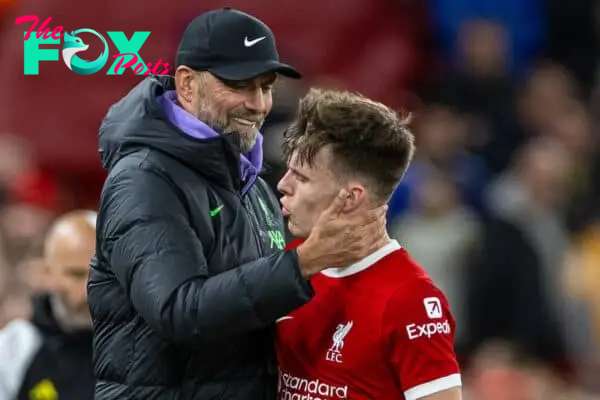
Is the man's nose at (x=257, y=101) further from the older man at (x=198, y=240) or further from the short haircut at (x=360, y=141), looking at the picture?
the short haircut at (x=360, y=141)

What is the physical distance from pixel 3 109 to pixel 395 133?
6379mm

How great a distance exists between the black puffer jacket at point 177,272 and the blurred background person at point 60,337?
50.9 inches

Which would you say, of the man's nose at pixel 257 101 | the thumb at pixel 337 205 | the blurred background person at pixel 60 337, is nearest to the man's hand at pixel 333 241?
the thumb at pixel 337 205

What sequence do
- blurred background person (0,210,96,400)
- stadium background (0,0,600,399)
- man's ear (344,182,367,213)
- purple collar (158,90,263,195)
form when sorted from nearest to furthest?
man's ear (344,182,367,213) → purple collar (158,90,263,195) → blurred background person (0,210,96,400) → stadium background (0,0,600,399)

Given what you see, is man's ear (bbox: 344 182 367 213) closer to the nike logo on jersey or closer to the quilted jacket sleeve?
the quilted jacket sleeve

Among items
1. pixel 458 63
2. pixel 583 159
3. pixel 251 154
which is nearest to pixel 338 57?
pixel 458 63

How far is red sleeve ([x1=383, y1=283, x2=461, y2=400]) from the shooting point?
445 cm

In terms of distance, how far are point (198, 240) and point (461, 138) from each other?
6036mm

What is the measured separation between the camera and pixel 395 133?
14.8ft

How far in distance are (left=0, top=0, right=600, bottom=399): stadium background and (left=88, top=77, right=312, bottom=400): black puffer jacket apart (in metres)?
3.32

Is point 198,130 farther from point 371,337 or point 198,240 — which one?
point 371,337

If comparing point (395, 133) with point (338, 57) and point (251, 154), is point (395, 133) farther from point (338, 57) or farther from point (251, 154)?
point (338, 57)

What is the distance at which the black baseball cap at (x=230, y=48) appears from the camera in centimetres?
457

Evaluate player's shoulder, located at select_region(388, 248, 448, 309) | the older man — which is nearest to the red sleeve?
player's shoulder, located at select_region(388, 248, 448, 309)
